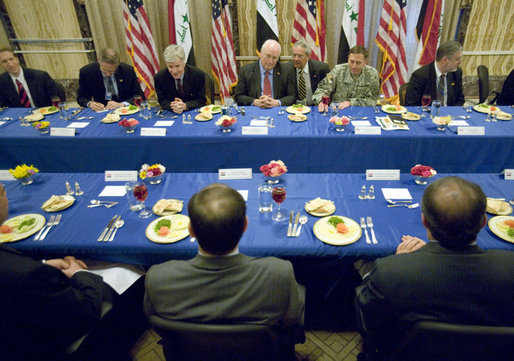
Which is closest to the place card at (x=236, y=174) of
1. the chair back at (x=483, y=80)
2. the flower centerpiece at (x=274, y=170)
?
the flower centerpiece at (x=274, y=170)

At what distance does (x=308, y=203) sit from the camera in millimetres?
Result: 2139

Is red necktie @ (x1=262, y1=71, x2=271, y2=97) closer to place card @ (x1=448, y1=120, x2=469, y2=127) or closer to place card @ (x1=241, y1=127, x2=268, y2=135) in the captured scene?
place card @ (x1=241, y1=127, x2=268, y2=135)

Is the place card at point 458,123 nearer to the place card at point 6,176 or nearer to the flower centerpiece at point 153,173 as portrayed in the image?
the flower centerpiece at point 153,173

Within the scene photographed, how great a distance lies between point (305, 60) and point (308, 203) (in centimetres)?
279

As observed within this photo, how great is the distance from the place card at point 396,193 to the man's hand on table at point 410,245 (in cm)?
47

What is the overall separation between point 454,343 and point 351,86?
356 cm

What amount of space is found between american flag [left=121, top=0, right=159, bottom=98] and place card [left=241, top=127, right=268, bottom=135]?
3.35 m

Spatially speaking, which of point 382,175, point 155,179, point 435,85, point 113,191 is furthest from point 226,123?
point 435,85

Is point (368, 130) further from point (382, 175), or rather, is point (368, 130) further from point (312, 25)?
point (312, 25)

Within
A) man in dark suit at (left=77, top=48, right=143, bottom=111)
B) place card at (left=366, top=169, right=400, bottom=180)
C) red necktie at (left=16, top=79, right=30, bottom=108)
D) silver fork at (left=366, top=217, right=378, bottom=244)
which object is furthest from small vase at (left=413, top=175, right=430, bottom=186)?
red necktie at (left=16, top=79, right=30, bottom=108)

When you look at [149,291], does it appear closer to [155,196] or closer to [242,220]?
[242,220]

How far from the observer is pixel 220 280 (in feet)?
3.83

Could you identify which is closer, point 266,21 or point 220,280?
point 220,280

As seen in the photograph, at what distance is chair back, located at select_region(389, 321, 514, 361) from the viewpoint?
1.01m
